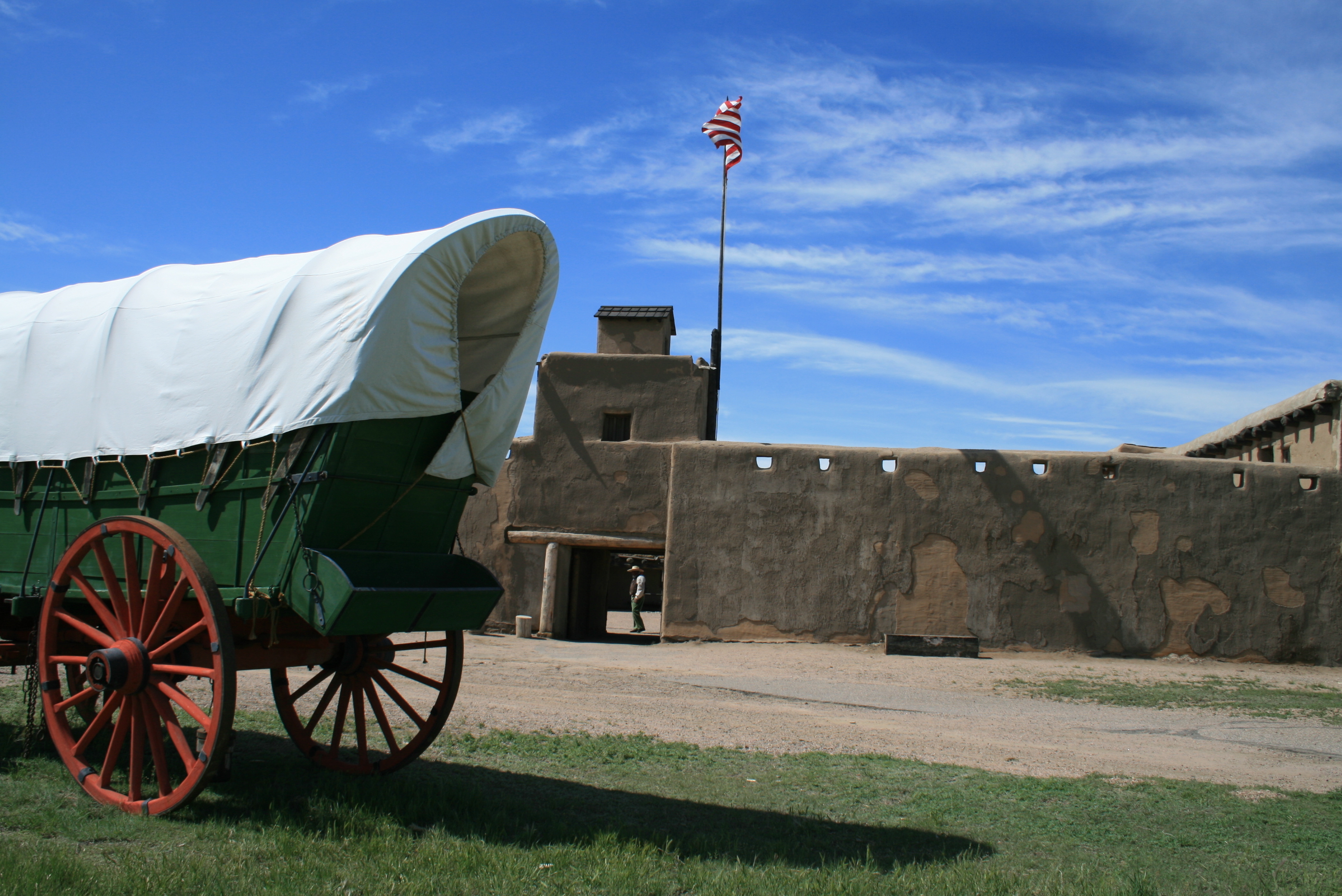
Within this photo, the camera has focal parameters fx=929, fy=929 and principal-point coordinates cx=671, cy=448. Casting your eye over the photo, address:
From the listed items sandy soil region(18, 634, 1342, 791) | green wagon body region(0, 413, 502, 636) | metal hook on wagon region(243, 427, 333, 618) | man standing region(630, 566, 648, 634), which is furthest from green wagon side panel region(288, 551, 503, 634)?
man standing region(630, 566, 648, 634)

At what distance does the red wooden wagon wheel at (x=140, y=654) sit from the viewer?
14.4 feet

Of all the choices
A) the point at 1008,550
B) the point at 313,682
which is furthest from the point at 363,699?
the point at 1008,550

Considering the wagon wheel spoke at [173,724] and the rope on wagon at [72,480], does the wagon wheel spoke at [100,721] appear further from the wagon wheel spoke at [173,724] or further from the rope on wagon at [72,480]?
the rope on wagon at [72,480]

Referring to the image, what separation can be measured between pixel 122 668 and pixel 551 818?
235cm

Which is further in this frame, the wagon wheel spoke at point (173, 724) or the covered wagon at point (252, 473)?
the covered wagon at point (252, 473)

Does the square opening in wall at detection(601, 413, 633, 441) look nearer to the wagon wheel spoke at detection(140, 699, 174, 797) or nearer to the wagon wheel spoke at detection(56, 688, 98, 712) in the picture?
the wagon wheel spoke at detection(56, 688, 98, 712)

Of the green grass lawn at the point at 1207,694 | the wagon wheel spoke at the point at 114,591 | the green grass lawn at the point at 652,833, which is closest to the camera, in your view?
the green grass lawn at the point at 652,833

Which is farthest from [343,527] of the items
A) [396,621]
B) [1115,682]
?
[1115,682]

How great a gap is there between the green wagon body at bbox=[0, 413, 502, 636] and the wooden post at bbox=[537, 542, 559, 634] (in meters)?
11.5

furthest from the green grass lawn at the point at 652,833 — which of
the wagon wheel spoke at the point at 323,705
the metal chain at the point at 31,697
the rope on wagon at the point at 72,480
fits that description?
the rope on wagon at the point at 72,480

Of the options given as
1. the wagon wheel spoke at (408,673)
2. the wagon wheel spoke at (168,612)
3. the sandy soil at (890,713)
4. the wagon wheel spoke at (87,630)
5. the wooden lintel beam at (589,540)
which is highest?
the wooden lintel beam at (589,540)

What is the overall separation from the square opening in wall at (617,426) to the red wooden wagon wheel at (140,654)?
13.0 metres

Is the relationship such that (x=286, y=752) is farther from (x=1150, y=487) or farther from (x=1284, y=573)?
(x=1284, y=573)

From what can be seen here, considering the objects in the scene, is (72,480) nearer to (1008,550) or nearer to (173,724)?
(173,724)
